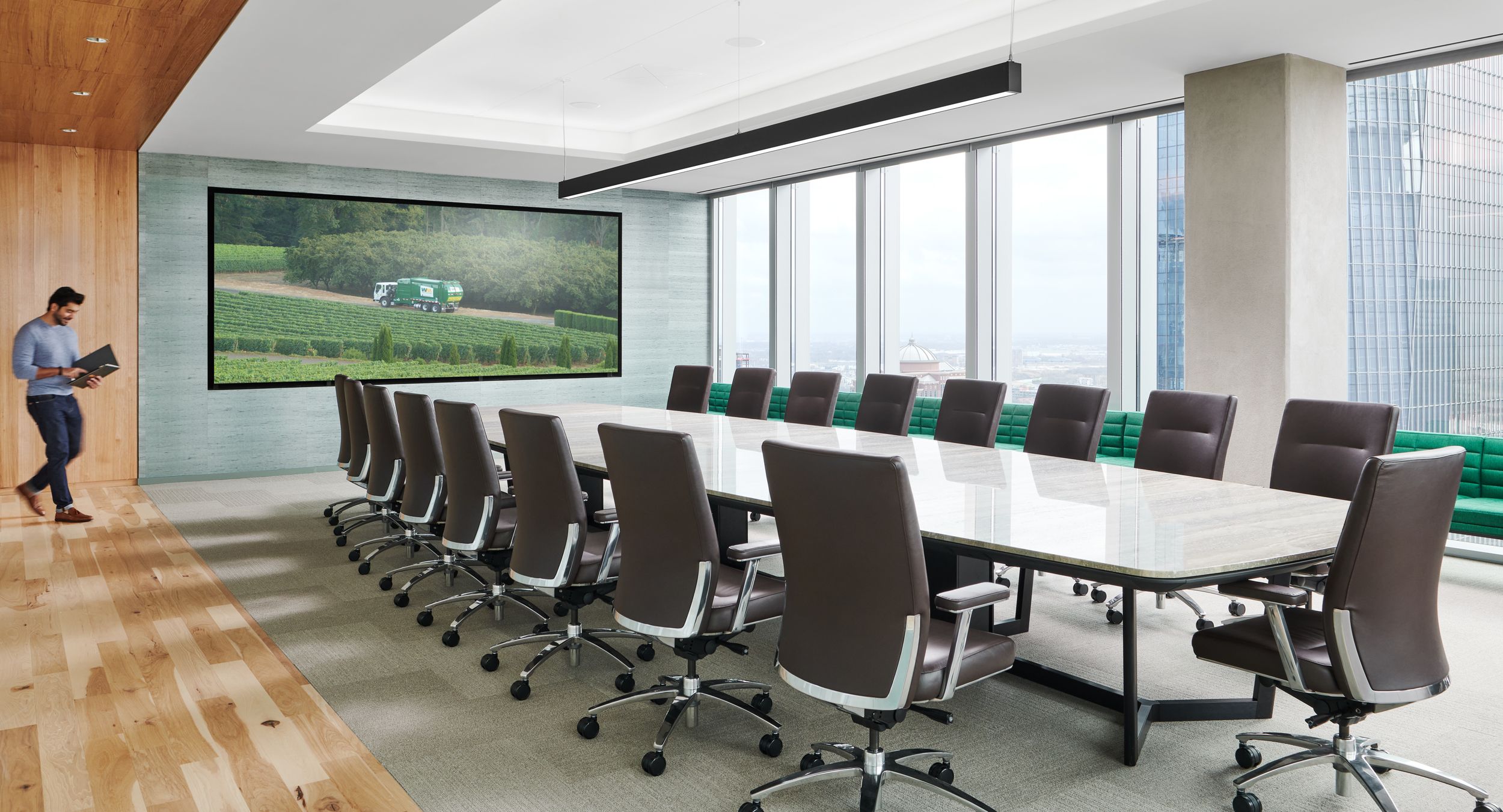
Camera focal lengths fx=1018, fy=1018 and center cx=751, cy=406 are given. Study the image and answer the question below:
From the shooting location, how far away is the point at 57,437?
22.6 feet

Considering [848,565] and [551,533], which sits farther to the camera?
[551,533]

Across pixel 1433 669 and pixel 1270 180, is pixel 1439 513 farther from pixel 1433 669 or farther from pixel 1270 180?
pixel 1270 180

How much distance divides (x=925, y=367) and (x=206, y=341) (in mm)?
6628

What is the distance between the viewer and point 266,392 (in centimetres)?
970

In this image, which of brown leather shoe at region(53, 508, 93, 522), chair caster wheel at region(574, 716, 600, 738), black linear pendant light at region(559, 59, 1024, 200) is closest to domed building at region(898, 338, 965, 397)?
black linear pendant light at region(559, 59, 1024, 200)

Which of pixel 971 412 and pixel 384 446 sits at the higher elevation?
pixel 971 412

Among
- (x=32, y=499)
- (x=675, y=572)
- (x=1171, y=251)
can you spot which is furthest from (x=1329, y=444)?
(x=32, y=499)

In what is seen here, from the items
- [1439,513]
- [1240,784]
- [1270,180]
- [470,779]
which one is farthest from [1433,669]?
[1270,180]

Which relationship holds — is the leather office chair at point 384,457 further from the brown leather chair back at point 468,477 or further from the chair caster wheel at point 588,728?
the chair caster wheel at point 588,728

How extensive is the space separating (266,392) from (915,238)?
20.7 ft

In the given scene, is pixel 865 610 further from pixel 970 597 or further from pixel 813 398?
pixel 813 398

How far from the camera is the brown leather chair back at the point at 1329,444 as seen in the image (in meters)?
3.79

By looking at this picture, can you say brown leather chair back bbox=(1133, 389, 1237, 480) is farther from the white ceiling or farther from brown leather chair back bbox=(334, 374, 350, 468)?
brown leather chair back bbox=(334, 374, 350, 468)

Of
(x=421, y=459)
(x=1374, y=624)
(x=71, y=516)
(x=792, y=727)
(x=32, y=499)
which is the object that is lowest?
(x=792, y=727)
